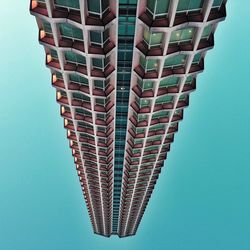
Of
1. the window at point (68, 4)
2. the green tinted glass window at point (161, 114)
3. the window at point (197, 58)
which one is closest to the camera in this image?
the window at point (68, 4)

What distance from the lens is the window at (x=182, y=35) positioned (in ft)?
116

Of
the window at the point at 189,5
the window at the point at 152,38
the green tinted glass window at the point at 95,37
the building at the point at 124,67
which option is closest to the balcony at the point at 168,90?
the building at the point at 124,67

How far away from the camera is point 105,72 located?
42.2m

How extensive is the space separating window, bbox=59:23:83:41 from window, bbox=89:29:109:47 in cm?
129

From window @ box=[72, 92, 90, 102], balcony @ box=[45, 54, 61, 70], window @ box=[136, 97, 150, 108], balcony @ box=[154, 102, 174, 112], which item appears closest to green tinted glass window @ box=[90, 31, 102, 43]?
balcony @ box=[45, 54, 61, 70]

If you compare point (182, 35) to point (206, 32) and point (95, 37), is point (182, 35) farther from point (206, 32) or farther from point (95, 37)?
point (95, 37)

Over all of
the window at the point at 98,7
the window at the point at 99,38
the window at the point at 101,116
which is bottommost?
the window at the point at 101,116

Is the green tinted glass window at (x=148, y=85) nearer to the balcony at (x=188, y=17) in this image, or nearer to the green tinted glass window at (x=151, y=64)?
the green tinted glass window at (x=151, y=64)

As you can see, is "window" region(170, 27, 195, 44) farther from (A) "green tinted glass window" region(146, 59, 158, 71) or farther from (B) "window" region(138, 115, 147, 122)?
(B) "window" region(138, 115, 147, 122)

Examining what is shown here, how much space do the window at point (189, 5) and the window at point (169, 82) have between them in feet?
38.8

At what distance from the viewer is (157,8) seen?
31.7 meters

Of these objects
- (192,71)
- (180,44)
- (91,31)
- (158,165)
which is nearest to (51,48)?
(91,31)

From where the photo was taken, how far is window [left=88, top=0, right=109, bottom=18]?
104 feet

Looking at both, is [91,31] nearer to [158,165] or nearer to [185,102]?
[185,102]
